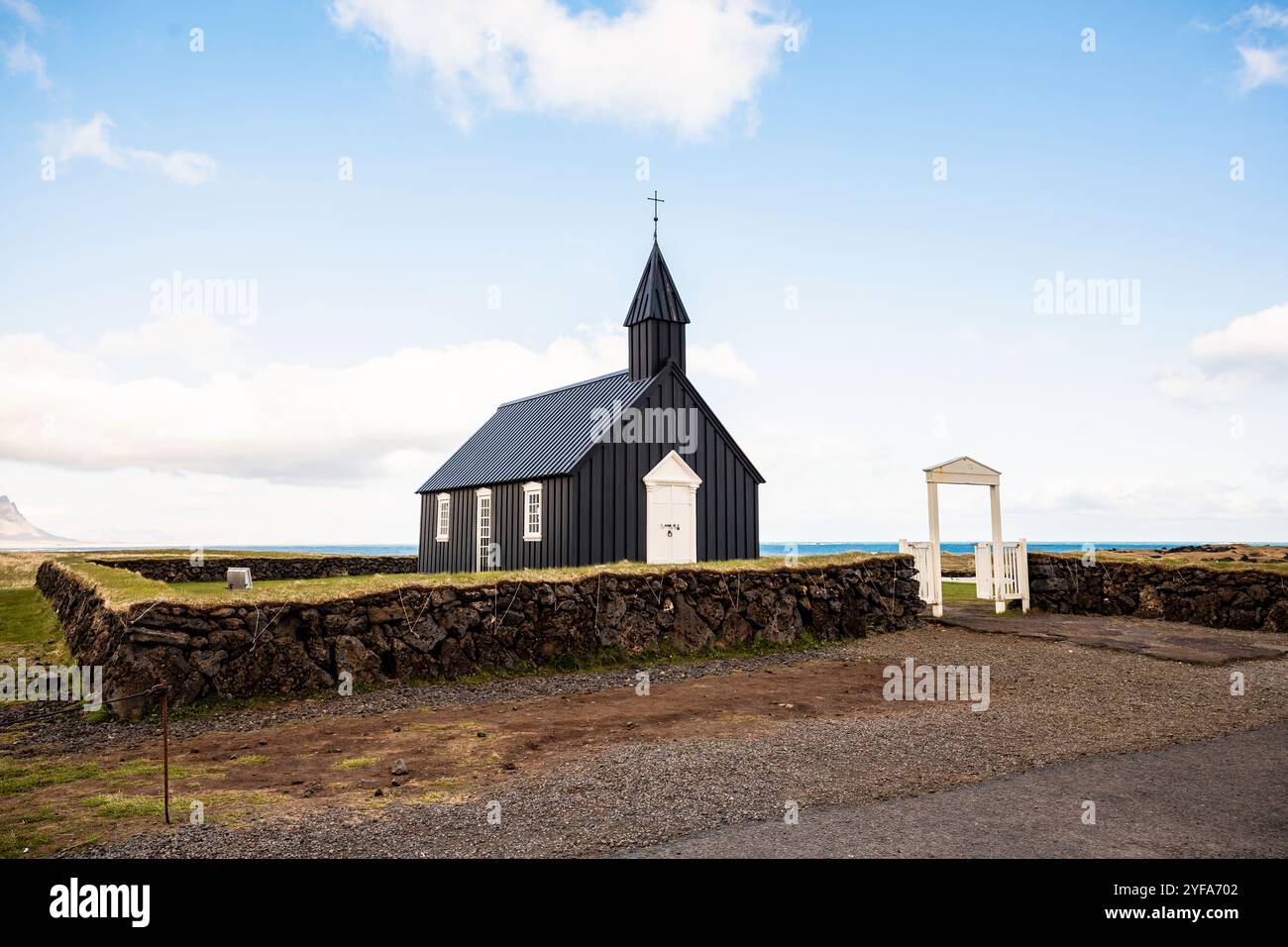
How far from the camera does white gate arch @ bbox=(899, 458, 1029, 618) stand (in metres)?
21.1

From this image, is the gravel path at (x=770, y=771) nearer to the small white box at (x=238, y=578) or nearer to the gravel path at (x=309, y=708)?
the gravel path at (x=309, y=708)

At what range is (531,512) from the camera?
24516mm

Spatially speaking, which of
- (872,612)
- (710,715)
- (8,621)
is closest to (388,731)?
(710,715)

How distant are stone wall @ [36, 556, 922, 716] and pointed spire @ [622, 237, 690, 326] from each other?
10.1m

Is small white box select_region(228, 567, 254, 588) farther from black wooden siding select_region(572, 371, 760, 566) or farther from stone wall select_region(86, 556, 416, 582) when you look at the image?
stone wall select_region(86, 556, 416, 582)

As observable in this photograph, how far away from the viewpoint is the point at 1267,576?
19.2 m

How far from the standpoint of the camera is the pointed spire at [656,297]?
82.5ft

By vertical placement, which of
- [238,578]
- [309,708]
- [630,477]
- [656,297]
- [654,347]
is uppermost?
[656,297]

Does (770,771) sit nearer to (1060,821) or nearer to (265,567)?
(1060,821)
